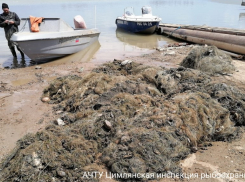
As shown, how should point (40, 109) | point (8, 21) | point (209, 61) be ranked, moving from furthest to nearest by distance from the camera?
point (8, 21) < point (209, 61) < point (40, 109)

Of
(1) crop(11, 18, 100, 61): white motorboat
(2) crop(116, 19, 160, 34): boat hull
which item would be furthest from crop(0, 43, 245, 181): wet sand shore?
(2) crop(116, 19, 160, 34): boat hull

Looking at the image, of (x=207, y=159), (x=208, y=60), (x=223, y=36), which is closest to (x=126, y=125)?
(x=207, y=159)

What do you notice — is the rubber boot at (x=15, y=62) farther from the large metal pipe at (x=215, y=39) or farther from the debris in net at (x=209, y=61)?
the large metal pipe at (x=215, y=39)

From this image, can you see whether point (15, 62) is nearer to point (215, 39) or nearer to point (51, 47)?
point (51, 47)

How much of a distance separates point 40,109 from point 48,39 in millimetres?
4675

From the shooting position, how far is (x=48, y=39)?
9172 mm

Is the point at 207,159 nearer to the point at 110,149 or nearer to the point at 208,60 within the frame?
the point at 110,149

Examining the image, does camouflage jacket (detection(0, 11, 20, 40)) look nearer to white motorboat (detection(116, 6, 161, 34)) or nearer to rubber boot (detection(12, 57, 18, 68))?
rubber boot (detection(12, 57, 18, 68))

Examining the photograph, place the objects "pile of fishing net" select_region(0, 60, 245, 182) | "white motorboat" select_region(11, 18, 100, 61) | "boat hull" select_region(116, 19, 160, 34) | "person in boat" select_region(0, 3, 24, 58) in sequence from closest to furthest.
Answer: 1. "pile of fishing net" select_region(0, 60, 245, 182)
2. "white motorboat" select_region(11, 18, 100, 61)
3. "person in boat" select_region(0, 3, 24, 58)
4. "boat hull" select_region(116, 19, 160, 34)

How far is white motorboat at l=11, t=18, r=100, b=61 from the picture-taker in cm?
884

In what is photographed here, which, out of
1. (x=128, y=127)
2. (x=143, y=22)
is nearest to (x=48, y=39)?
(x=128, y=127)

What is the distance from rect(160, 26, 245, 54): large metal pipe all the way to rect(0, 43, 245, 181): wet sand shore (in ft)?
3.69

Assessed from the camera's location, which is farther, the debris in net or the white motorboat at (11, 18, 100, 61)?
the white motorboat at (11, 18, 100, 61)

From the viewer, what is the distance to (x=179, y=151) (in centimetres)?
347
